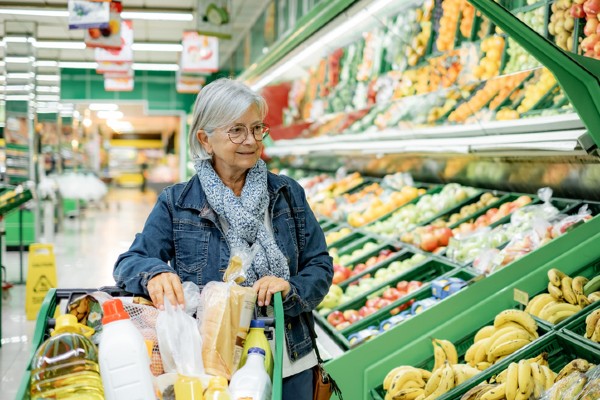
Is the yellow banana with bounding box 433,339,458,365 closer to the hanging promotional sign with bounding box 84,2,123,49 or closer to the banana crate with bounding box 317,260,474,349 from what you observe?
the banana crate with bounding box 317,260,474,349

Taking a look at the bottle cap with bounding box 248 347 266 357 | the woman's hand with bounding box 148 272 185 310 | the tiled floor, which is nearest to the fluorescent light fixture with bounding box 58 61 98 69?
the tiled floor

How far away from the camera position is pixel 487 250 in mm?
3783

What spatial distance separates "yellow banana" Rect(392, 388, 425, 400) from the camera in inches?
107

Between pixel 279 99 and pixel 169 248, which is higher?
pixel 279 99

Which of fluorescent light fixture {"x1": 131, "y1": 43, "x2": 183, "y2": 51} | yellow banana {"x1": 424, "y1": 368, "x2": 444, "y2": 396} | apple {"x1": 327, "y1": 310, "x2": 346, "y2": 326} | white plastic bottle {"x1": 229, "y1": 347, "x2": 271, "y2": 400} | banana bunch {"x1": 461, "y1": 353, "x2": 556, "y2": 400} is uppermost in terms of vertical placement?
fluorescent light fixture {"x1": 131, "y1": 43, "x2": 183, "y2": 51}

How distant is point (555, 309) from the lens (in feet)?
9.41

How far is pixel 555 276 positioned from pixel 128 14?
14.1 metres

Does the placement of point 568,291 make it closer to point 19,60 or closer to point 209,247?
point 209,247

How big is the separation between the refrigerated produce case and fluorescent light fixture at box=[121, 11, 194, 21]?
905 cm

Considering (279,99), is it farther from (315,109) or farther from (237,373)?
(237,373)

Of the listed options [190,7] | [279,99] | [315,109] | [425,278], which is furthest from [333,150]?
[190,7]

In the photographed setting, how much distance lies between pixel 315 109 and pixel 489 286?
16.6ft

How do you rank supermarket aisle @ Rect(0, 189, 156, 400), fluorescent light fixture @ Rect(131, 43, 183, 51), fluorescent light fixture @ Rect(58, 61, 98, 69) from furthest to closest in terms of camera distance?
fluorescent light fixture @ Rect(58, 61, 98, 69), fluorescent light fixture @ Rect(131, 43, 183, 51), supermarket aisle @ Rect(0, 189, 156, 400)

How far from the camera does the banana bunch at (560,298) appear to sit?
286 centimetres
